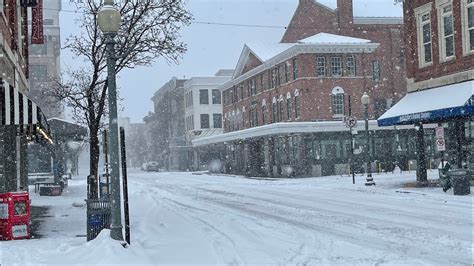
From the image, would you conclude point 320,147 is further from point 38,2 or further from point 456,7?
point 38,2

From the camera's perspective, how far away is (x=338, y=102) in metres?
43.8

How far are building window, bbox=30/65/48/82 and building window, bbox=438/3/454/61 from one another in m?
64.3

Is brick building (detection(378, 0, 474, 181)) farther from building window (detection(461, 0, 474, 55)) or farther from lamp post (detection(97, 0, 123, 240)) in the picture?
lamp post (detection(97, 0, 123, 240))

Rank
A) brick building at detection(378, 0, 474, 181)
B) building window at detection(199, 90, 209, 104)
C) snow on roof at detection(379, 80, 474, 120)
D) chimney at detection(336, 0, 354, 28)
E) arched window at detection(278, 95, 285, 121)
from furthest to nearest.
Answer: building window at detection(199, 90, 209, 104) → chimney at detection(336, 0, 354, 28) → arched window at detection(278, 95, 285, 121) → brick building at detection(378, 0, 474, 181) → snow on roof at detection(379, 80, 474, 120)

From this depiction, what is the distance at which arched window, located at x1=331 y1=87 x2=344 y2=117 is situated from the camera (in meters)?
43.6

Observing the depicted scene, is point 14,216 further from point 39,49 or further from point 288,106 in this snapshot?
point 39,49

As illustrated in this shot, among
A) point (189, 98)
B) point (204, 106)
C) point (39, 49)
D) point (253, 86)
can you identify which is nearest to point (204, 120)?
point (204, 106)

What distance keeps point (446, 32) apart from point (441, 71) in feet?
5.36

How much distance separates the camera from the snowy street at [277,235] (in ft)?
31.8

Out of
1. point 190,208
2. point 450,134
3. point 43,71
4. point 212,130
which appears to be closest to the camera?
point 190,208

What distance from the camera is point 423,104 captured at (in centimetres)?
2452

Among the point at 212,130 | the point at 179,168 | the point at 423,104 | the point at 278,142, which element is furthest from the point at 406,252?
the point at 179,168

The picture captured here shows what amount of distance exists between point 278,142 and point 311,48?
7704 mm

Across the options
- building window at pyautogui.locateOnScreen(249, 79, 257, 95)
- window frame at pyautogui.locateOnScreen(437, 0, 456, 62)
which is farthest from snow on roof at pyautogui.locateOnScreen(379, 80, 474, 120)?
building window at pyautogui.locateOnScreen(249, 79, 257, 95)
